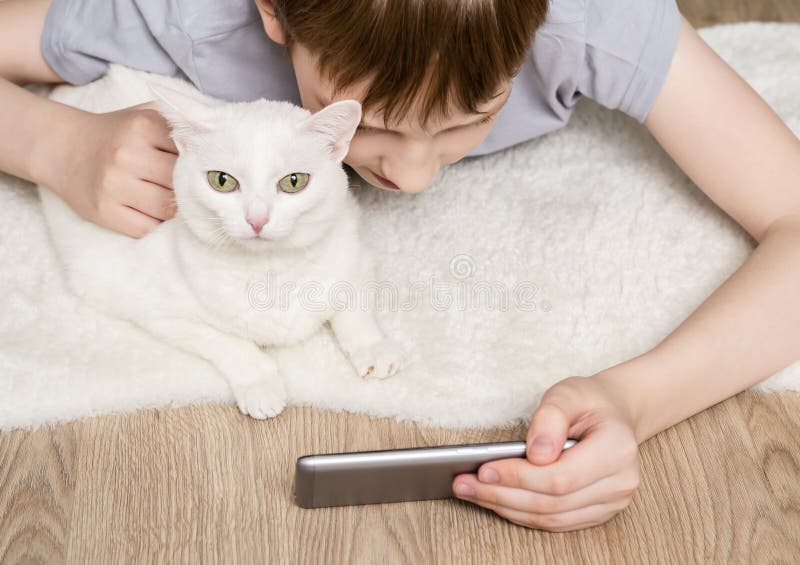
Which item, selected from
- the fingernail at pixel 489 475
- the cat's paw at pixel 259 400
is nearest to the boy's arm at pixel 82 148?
the cat's paw at pixel 259 400

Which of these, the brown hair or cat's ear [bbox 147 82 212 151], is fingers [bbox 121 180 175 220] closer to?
cat's ear [bbox 147 82 212 151]

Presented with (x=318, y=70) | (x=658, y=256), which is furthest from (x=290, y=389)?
Result: (x=658, y=256)

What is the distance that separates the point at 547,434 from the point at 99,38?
78 cm

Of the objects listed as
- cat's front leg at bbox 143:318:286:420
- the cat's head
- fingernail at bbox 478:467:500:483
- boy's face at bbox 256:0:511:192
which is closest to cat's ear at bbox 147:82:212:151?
the cat's head

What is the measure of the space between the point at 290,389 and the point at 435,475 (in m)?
0.23

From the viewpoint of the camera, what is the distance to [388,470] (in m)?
0.90

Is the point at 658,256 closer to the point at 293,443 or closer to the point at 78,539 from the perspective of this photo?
the point at 293,443

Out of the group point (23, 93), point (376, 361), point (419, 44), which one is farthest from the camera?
point (23, 93)

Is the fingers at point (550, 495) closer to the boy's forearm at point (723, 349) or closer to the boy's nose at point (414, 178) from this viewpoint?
the boy's forearm at point (723, 349)

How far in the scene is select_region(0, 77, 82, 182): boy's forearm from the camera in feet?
3.75

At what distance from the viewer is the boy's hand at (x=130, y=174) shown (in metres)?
1.07

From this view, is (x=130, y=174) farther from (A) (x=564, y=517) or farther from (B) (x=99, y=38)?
(A) (x=564, y=517)

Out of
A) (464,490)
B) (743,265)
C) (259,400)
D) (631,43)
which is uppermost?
(631,43)

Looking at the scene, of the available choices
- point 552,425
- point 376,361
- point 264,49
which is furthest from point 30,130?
point 552,425
